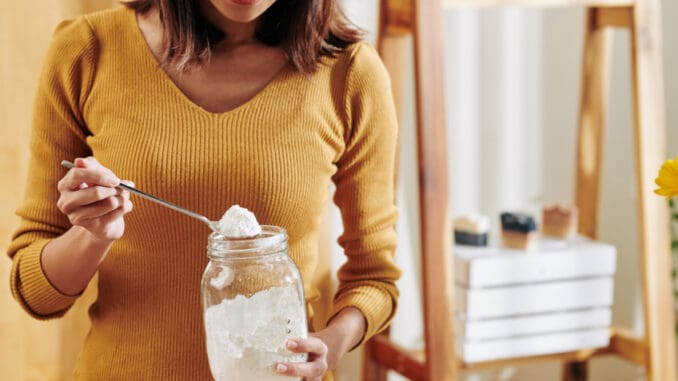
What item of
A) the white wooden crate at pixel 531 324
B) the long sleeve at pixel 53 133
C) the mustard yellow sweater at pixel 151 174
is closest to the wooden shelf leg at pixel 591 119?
the white wooden crate at pixel 531 324

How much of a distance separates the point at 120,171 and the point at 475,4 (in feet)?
2.80

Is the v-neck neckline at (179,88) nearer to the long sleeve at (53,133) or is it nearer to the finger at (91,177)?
the long sleeve at (53,133)

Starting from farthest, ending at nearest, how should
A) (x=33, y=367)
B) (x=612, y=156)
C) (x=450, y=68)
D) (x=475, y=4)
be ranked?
(x=612, y=156), (x=450, y=68), (x=33, y=367), (x=475, y=4)

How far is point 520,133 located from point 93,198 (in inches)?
59.9

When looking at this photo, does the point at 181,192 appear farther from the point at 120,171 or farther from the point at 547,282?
the point at 547,282

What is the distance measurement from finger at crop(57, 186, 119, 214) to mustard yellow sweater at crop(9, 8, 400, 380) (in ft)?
0.59

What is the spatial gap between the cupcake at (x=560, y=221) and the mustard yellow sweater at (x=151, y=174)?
0.91 metres

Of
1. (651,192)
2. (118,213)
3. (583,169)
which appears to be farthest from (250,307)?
(583,169)

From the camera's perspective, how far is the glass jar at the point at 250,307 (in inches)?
32.5

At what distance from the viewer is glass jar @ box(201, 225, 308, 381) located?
83 cm

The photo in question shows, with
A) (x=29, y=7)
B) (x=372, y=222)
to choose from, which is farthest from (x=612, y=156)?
(x=29, y=7)

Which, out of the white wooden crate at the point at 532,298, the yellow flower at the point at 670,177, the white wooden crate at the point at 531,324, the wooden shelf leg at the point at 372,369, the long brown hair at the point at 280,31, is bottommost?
the wooden shelf leg at the point at 372,369

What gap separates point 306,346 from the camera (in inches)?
33.0

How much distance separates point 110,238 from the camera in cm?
94
